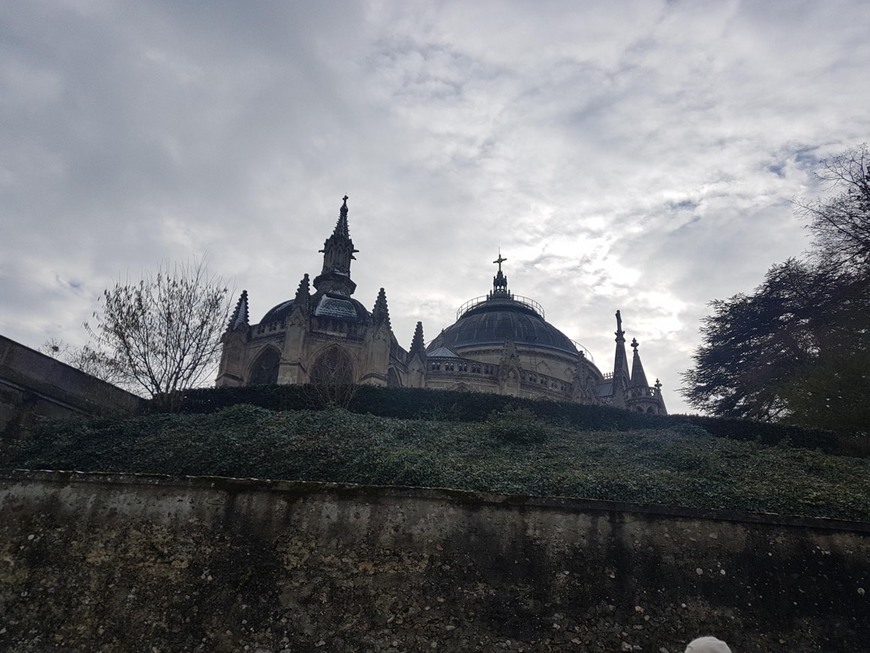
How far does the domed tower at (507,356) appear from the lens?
107 ft

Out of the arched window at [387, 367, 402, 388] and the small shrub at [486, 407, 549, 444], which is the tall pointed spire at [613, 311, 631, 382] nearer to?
the arched window at [387, 367, 402, 388]

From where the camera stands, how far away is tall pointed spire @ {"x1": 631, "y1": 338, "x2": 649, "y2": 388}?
157 ft

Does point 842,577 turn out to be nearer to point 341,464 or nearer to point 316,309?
point 341,464

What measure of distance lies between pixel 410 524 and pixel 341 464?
9.43 ft

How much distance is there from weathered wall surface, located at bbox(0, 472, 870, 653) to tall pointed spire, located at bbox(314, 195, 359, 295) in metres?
28.9

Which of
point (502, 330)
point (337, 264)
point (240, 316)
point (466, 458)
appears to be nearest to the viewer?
point (466, 458)

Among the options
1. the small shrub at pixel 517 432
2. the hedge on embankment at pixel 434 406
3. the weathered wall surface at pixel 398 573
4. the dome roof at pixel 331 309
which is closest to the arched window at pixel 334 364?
the dome roof at pixel 331 309

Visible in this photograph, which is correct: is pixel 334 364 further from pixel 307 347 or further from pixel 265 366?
pixel 265 366

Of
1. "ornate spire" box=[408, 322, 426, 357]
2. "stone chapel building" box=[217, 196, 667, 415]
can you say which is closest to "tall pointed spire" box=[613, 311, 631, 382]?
"stone chapel building" box=[217, 196, 667, 415]

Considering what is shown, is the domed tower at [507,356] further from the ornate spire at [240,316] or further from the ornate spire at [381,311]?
the ornate spire at [240,316]

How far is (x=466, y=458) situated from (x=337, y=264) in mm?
28062

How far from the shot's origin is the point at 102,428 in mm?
13898

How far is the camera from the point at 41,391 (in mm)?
15633

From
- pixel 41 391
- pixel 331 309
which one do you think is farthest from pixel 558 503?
pixel 331 309
